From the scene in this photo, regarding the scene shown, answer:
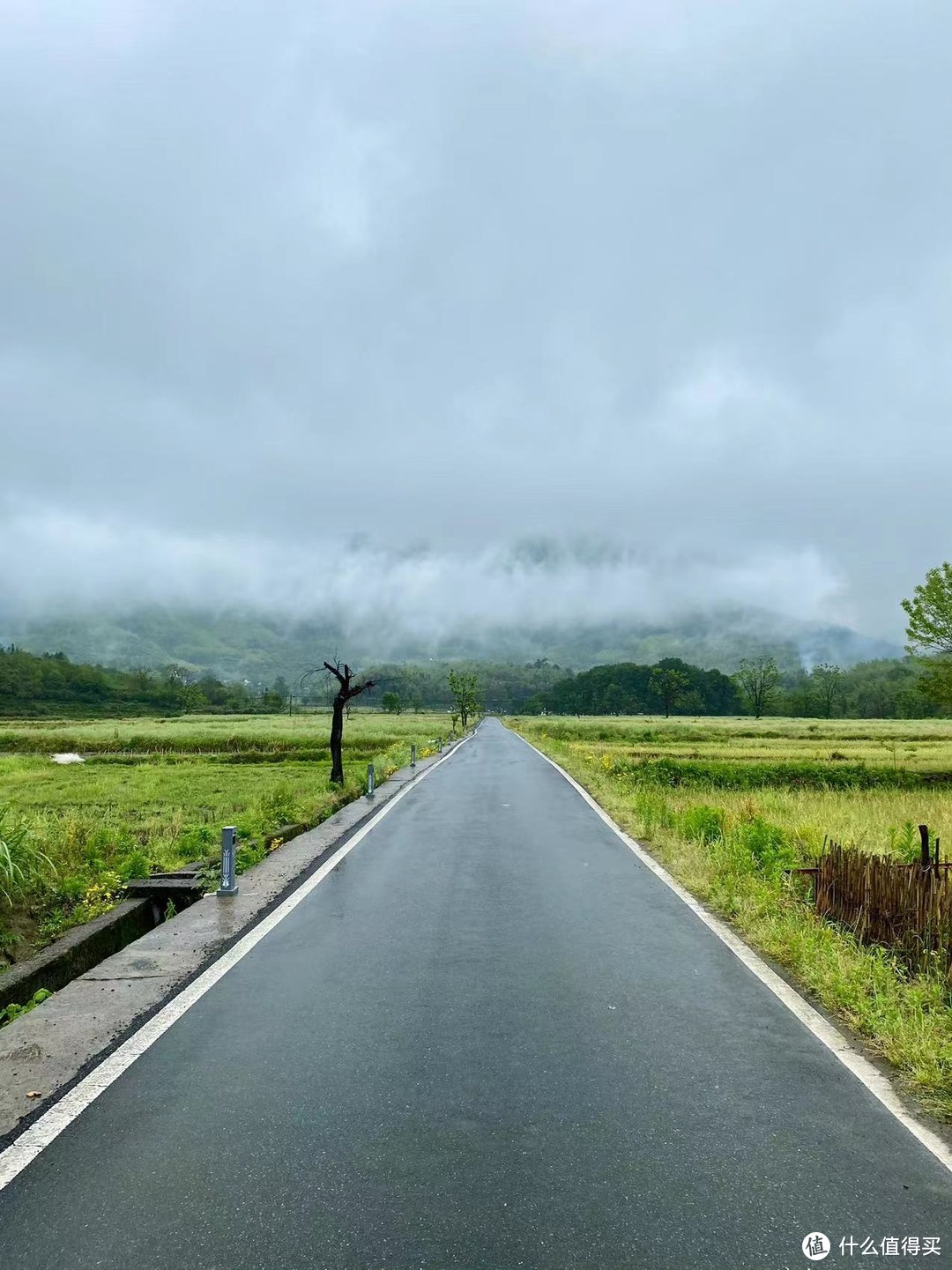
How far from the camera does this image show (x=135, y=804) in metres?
22.5

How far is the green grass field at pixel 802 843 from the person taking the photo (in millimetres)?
5055

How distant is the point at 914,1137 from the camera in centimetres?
375

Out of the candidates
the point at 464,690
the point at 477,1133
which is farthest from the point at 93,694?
the point at 477,1133

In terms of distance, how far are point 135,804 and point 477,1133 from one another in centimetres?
2121

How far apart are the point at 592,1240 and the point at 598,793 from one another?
18.3 m

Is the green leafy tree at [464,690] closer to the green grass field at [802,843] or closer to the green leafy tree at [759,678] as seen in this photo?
the green grass field at [802,843]

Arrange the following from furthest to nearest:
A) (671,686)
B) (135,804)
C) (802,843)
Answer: (671,686) < (135,804) < (802,843)

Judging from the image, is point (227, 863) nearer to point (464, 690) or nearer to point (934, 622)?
point (934, 622)

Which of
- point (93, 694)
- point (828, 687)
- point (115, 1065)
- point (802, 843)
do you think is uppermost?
point (828, 687)

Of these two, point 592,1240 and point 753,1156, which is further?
point 753,1156

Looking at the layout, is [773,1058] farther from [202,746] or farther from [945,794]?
[202,746]

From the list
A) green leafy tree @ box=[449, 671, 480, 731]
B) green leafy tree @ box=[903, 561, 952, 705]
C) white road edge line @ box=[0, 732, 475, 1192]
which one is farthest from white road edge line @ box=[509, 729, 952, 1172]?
green leafy tree @ box=[449, 671, 480, 731]

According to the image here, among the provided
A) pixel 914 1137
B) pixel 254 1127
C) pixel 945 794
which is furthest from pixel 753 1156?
pixel 945 794

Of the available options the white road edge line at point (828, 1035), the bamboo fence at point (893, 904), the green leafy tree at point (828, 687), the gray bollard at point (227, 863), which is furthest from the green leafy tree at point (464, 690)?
the white road edge line at point (828, 1035)
